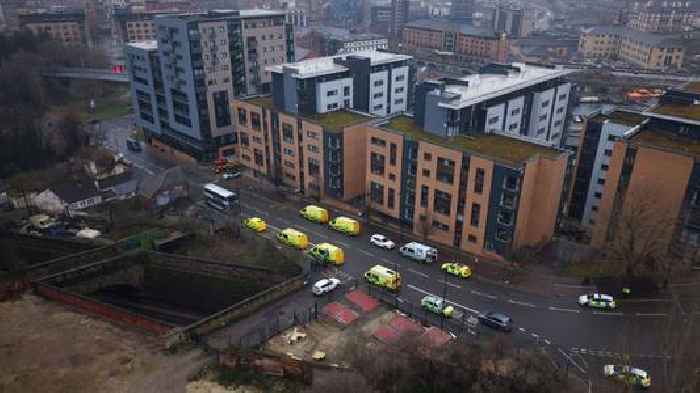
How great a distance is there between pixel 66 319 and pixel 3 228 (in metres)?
23.7

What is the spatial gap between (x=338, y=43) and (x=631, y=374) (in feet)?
441

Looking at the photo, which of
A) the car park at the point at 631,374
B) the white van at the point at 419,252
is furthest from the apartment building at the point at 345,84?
the car park at the point at 631,374

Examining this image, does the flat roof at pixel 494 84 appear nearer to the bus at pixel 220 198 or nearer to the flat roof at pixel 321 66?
the flat roof at pixel 321 66

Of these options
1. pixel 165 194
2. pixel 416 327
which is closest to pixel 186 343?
pixel 416 327

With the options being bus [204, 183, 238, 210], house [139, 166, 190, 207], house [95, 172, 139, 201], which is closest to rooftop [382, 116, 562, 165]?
bus [204, 183, 238, 210]

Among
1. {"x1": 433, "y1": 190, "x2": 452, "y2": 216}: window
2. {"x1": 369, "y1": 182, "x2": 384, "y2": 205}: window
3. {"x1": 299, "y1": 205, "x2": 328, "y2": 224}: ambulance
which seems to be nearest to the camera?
{"x1": 433, "y1": 190, "x2": 452, "y2": 216}: window

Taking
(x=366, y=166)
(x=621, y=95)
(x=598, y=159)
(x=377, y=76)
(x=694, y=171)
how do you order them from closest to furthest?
(x=694, y=171) → (x=598, y=159) → (x=366, y=166) → (x=377, y=76) → (x=621, y=95)

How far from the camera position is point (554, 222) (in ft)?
176

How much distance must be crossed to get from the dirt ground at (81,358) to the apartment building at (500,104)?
3313cm

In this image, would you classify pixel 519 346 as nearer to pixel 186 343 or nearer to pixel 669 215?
pixel 669 215

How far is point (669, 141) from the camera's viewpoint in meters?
47.8

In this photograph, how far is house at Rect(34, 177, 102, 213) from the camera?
62750mm

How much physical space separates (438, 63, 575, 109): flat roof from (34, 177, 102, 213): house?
4453cm

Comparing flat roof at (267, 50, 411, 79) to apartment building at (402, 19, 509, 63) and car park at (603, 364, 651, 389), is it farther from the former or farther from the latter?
apartment building at (402, 19, 509, 63)
